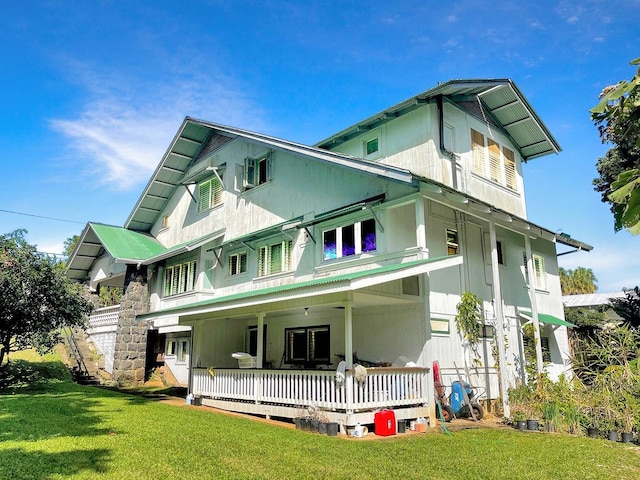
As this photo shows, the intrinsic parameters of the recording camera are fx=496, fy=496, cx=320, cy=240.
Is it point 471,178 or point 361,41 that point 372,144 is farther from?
point 361,41

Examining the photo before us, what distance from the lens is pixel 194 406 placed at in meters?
16.8

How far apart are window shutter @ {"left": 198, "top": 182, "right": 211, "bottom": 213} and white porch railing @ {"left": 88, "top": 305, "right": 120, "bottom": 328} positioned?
708cm

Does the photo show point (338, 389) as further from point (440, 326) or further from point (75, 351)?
point (75, 351)

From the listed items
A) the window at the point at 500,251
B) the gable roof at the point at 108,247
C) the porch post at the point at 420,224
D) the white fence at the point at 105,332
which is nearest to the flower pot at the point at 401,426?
the porch post at the point at 420,224

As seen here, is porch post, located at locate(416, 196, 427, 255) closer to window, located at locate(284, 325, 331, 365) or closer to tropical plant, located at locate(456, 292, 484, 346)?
tropical plant, located at locate(456, 292, 484, 346)

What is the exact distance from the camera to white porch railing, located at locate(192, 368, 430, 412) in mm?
11922

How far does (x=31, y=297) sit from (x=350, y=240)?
1226cm

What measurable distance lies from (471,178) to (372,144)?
3.74 m

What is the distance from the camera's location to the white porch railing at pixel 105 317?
2524 centimetres

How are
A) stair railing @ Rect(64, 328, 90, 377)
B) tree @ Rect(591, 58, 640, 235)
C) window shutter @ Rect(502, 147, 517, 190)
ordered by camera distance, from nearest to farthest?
1. tree @ Rect(591, 58, 640, 235)
2. window shutter @ Rect(502, 147, 517, 190)
3. stair railing @ Rect(64, 328, 90, 377)

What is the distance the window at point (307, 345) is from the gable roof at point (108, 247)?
30.5 ft

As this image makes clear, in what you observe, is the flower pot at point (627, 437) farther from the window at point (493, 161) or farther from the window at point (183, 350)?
the window at point (183, 350)

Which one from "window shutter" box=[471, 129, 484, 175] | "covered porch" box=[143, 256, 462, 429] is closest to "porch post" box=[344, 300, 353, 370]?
"covered porch" box=[143, 256, 462, 429]

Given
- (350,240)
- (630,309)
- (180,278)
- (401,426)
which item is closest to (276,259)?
(350,240)
